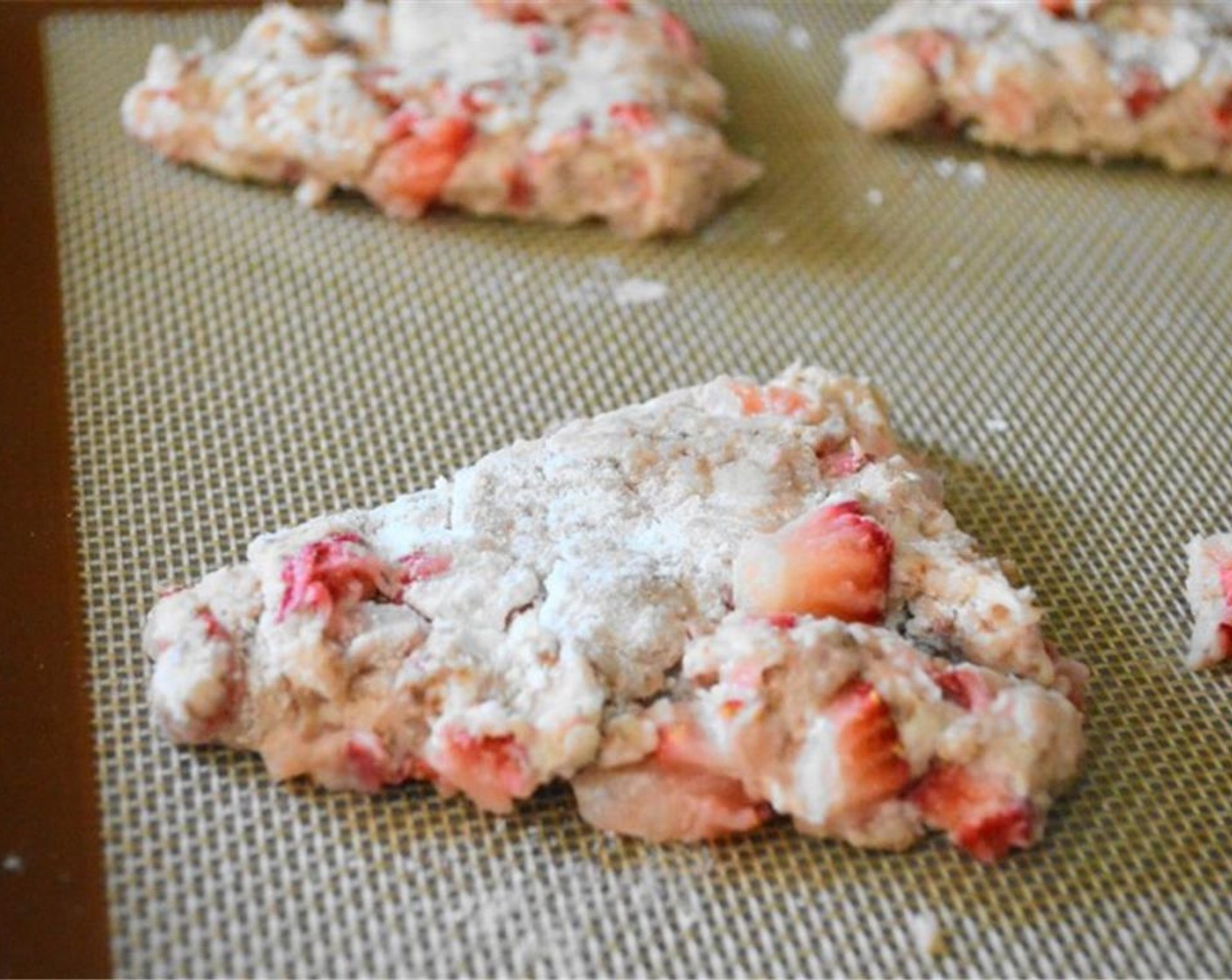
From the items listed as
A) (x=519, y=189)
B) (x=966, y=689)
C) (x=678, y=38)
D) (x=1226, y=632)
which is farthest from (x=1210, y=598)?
(x=678, y=38)

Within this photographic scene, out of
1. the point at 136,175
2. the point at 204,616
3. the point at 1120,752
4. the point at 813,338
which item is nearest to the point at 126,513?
the point at 204,616

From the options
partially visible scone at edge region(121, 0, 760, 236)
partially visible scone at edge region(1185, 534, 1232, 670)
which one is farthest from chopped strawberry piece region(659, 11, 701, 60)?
partially visible scone at edge region(1185, 534, 1232, 670)

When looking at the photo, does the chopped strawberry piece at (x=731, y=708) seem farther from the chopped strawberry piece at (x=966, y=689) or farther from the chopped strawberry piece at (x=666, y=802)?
the chopped strawberry piece at (x=966, y=689)

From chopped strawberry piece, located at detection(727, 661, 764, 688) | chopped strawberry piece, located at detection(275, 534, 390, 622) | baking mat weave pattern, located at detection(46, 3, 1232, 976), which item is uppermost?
chopped strawberry piece, located at detection(727, 661, 764, 688)

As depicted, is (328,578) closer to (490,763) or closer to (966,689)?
(490,763)

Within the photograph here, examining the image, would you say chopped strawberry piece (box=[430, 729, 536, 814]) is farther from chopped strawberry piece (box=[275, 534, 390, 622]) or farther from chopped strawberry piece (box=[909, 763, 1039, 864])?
chopped strawberry piece (box=[909, 763, 1039, 864])

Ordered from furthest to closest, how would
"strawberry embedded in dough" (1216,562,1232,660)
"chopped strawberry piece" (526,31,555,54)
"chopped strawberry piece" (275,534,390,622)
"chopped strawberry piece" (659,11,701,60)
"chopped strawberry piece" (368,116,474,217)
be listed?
"chopped strawberry piece" (659,11,701,60) → "chopped strawberry piece" (526,31,555,54) → "chopped strawberry piece" (368,116,474,217) → "strawberry embedded in dough" (1216,562,1232,660) → "chopped strawberry piece" (275,534,390,622)

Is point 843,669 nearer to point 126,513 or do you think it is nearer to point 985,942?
point 985,942
